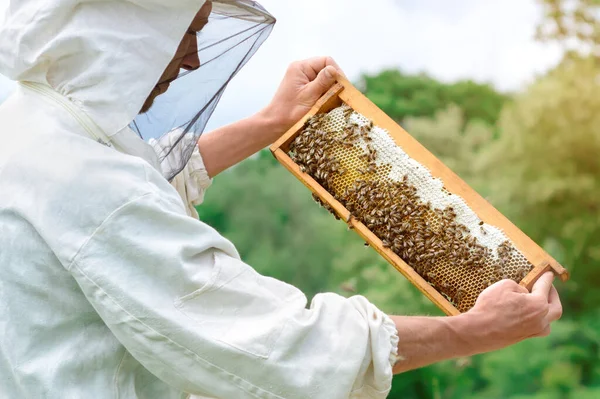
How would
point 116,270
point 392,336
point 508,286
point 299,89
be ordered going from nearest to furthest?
1. point 116,270
2. point 392,336
3. point 508,286
4. point 299,89

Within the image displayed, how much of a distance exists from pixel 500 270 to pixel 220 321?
1102 mm

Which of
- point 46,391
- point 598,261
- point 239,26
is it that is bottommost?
point 598,261

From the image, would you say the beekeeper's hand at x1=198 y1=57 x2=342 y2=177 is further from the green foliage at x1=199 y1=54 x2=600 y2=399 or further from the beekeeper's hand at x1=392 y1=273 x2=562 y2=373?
the green foliage at x1=199 y1=54 x2=600 y2=399

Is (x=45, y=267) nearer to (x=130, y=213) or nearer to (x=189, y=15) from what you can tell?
(x=130, y=213)

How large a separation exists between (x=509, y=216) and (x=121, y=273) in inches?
318

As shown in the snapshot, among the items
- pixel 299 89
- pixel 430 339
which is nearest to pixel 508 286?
pixel 430 339

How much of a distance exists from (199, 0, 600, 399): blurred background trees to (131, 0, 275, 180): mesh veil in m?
6.19

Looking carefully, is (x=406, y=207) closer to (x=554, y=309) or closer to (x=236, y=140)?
(x=554, y=309)

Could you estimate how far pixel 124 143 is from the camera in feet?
6.99

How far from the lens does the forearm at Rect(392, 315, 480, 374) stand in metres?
2.12

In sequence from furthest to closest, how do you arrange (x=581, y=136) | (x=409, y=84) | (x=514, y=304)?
1. (x=409, y=84)
2. (x=581, y=136)
3. (x=514, y=304)

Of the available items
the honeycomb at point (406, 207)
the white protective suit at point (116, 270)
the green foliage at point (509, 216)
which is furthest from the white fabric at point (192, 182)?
the green foliage at point (509, 216)

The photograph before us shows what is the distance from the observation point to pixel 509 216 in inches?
372

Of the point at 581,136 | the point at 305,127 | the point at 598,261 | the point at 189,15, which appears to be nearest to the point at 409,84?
the point at 581,136
